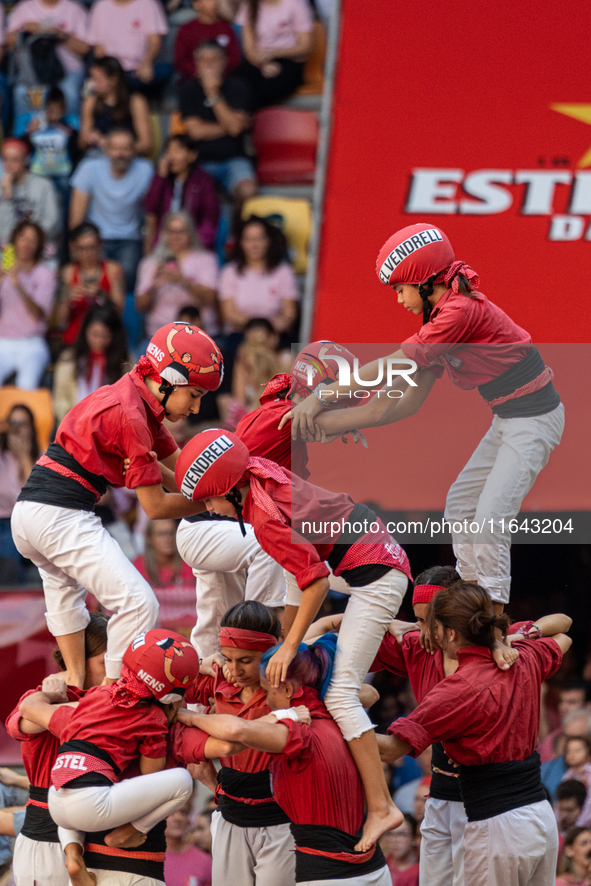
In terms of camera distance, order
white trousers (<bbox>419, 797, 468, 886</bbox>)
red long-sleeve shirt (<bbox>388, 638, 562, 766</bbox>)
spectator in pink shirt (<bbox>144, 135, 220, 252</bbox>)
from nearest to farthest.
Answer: red long-sleeve shirt (<bbox>388, 638, 562, 766</bbox>) → white trousers (<bbox>419, 797, 468, 886</bbox>) → spectator in pink shirt (<bbox>144, 135, 220, 252</bbox>)

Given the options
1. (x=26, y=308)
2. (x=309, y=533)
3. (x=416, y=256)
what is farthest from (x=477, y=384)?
(x=26, y=308)

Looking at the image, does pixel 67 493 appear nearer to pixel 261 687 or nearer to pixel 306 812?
pixel 261 687

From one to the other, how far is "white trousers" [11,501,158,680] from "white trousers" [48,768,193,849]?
611mm

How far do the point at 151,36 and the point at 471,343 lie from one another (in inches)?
207

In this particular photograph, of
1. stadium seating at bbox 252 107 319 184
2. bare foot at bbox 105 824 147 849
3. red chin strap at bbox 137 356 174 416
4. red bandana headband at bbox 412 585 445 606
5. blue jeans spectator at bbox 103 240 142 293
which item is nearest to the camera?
bare foot at bbox 105 824 147 849

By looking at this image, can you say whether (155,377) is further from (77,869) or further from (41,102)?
(41,102)

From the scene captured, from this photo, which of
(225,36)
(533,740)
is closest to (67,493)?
(533,740)

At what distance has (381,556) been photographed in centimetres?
409

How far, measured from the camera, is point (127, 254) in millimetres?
8242

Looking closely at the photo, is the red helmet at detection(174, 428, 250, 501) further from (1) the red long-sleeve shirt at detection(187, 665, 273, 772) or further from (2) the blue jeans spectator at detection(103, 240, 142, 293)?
(2) the blue jeans spectator at detection(103, 240, 142, 293)

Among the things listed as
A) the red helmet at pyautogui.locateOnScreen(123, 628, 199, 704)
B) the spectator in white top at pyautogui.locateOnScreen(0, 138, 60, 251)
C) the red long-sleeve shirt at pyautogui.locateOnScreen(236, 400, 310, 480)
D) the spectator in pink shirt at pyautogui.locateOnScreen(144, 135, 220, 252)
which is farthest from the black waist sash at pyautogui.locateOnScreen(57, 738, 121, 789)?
the spectator in white top at pyautogui.locateOnScreen(0, 138, 60, 251)

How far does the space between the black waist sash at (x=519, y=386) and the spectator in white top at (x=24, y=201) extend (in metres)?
4.80

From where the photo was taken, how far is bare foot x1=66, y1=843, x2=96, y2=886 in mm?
3672

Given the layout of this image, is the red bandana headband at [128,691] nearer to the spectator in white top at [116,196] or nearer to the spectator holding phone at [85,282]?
the spectator holding phone at [85,282]
